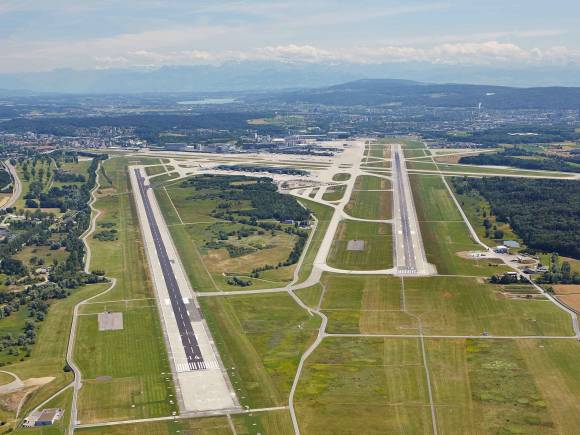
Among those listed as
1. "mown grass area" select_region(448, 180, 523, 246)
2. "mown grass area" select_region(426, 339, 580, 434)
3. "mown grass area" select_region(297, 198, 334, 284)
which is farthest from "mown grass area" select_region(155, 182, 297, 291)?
"mown grass area" select_region(448, 180, 523, 246)

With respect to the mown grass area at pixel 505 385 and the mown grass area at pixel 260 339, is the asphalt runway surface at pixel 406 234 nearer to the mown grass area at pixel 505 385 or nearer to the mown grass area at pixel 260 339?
the mown grass area at pixel 260 339

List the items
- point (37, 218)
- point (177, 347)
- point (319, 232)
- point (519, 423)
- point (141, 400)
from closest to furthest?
1. point (519, 423)
2. point (141, 400)
3. point (177, 347)
4. point (319, 232)
5. point (37, 218)

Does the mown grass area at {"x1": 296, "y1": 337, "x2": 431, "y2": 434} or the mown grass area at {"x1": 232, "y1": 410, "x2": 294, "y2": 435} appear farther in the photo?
the mown grass area at {"x1": 296, "y1": 337, "x2": 431, "y2": 434}

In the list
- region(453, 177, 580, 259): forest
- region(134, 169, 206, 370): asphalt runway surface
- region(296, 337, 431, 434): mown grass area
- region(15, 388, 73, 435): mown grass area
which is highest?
region(453, 177, 580, 259): forest

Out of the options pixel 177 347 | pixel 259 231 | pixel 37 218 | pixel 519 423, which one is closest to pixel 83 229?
pixel 37 218

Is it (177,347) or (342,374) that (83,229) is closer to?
(177,347)

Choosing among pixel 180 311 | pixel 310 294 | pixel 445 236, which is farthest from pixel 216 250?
pixel 445 236

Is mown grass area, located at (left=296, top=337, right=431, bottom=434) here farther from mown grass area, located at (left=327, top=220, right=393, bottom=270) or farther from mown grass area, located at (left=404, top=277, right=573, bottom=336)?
mown grass area, located at (left=327, top=220, right=393, bottom=270)
